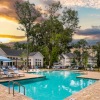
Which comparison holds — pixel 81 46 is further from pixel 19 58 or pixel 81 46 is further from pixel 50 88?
pixel 50 88

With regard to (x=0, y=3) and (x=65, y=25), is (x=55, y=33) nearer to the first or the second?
(x=65, y=25)

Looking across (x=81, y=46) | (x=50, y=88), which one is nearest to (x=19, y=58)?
(x=81, y=46)

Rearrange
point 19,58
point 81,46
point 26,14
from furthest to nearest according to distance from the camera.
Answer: point 81,46 < point 19,58 < point 26,14

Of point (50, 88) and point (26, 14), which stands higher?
point (26, 14)

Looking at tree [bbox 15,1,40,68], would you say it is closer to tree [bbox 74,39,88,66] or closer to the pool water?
the pool water

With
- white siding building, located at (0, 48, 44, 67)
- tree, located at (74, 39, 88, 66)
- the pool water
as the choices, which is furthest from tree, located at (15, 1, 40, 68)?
tree, located at (74, 39, 88, 66)

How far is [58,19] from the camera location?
164 ft

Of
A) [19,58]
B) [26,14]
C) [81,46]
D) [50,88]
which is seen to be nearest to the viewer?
[50,88]

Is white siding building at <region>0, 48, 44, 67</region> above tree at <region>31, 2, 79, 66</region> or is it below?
below

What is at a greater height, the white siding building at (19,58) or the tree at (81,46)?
the tree at (81,46)

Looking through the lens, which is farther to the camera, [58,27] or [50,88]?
[58,27]

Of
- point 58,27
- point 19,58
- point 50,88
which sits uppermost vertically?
point 58,27

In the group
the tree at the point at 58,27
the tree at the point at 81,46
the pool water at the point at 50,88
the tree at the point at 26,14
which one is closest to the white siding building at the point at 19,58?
the tree at the point at 58,27

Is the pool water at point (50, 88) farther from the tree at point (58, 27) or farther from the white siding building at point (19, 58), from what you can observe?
the tree at point (58, 27)
